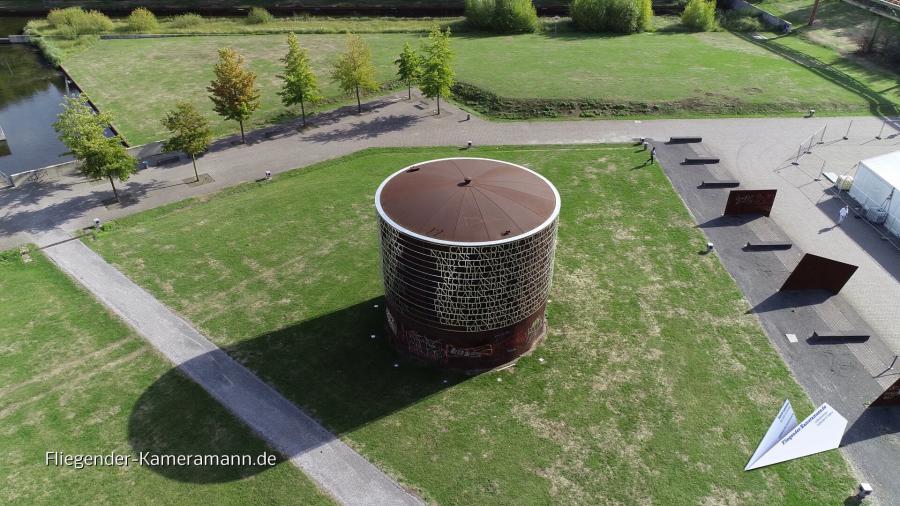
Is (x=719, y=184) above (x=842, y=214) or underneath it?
above

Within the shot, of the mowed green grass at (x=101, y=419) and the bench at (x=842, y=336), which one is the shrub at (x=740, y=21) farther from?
the mowed green grass at (x=101, y=419)

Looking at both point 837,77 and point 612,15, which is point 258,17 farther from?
point 837,77

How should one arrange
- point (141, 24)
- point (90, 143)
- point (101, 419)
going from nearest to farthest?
Answer: 1. point (101, 419)
2. point (90, 143)
3. point (141, 24)

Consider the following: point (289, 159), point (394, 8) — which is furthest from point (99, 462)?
point (394, 8)

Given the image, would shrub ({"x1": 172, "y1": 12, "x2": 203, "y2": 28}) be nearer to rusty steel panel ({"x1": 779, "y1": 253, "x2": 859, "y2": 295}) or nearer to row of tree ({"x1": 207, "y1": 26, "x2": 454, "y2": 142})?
row of tree ({"x1": 207, "y1": 26, "x2": 454, "y2": 142})

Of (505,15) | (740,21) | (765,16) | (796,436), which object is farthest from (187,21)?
(796,436)

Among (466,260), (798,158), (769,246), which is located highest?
(466,260)
